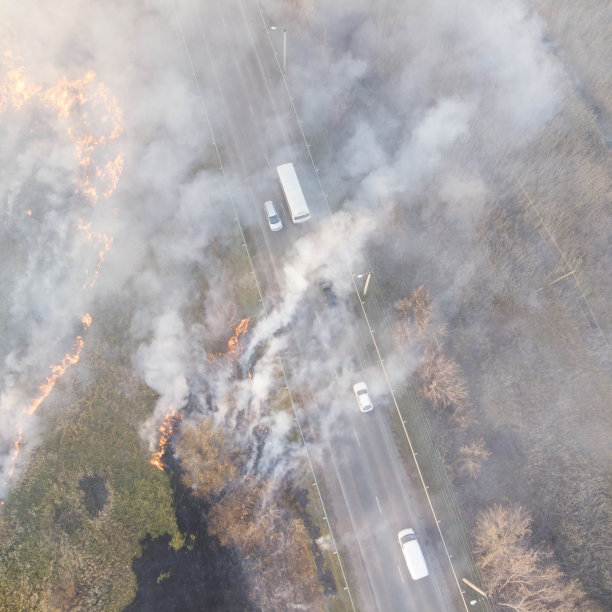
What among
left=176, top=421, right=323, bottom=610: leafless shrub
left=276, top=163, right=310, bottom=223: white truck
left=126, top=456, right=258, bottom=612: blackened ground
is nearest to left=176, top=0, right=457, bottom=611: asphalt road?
left=276, top=163, right=310, bottom=223: white truck

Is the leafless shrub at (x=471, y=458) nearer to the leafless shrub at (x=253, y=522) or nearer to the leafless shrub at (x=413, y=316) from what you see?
the leafless shrub at (x=413, y=316)

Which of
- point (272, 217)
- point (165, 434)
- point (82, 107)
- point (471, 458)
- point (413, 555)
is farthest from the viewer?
point (82, 107)

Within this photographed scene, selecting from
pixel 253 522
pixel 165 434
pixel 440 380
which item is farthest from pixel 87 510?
pixel 440 380

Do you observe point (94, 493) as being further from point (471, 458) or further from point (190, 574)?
point (471, 458)

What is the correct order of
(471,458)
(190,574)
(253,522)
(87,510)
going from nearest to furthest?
(190,574), (253,522), (471,458), (87,510)

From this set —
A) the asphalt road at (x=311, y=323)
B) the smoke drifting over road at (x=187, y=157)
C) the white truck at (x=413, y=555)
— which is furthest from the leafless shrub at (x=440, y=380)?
the white truck at (x=413, y=555)

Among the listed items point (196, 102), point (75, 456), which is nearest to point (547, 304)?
point (196, 102)
